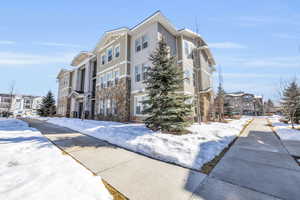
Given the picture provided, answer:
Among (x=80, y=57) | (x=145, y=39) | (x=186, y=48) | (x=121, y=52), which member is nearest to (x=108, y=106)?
(x=121, y=52)

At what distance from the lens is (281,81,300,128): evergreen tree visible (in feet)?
41.0

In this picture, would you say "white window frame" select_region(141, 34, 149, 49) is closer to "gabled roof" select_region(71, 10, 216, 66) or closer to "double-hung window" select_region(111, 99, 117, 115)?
"gabled roof" select_region(71, 10, 216, 66)

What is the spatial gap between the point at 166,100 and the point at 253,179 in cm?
518

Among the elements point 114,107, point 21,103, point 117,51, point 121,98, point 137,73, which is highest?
point 117,51

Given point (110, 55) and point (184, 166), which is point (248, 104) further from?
point (184, 166)

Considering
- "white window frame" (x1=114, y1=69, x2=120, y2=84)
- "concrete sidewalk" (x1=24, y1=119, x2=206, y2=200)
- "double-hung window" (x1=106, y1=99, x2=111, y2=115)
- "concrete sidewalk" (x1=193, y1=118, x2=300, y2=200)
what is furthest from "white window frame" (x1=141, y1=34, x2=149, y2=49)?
"concrete sidewalk" (x1=193, y1=118, x2=300, y2=200)

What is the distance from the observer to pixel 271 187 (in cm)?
272

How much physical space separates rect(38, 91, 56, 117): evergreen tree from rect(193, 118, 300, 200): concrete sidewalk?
1326 inches

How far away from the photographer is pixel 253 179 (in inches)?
120

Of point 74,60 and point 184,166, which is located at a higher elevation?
point 74,60

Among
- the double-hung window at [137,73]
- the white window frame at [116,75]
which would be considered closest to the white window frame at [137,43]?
the double-hung window at [137,73]

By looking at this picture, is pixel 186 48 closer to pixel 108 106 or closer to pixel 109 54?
pixel 109 54

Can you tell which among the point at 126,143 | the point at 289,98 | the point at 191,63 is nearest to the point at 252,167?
the point at 126,143

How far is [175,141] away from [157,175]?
A: 91.8 inches
